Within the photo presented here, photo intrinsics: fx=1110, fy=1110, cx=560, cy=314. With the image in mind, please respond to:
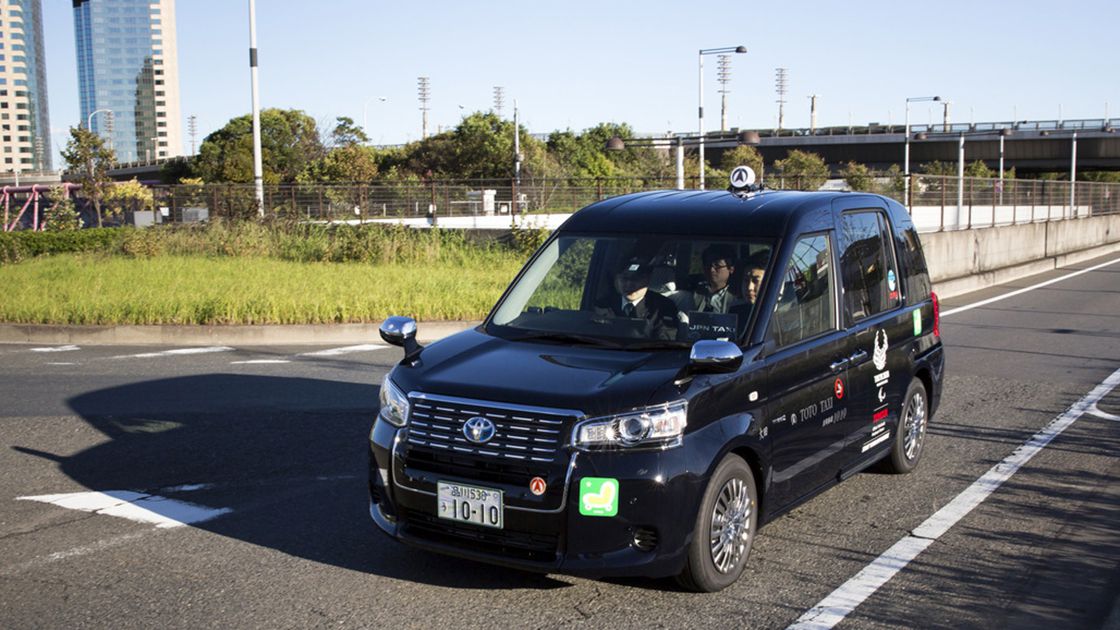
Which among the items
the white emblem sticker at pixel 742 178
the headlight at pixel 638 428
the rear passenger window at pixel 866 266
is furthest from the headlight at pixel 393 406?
the rear passenger window at pixel 866 266

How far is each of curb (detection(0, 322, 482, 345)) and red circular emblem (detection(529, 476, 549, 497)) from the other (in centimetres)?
1006

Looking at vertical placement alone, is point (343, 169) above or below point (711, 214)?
above

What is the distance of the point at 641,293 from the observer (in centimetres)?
597

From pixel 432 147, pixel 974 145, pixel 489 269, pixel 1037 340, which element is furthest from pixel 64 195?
pixel 974 145

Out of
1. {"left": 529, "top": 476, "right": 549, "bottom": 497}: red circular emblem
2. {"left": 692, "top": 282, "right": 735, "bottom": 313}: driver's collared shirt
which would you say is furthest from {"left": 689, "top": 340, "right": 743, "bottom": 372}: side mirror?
{"left": 529, "top": 476, "right": 549, "bottom": 497}: red circular emblem

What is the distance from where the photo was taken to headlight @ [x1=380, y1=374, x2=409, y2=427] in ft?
17.1

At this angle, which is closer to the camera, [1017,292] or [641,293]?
[641,293]

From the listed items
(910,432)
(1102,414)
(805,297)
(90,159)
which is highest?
(90,159)

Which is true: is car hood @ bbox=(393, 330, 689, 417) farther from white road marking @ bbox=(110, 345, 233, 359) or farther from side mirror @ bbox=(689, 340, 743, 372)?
white road marking @ bbox=(110, 345, 233, 359)

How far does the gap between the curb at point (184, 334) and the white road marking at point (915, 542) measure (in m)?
7.98

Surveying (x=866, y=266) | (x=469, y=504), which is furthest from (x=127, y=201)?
(x=469, y=504)

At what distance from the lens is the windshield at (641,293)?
5730 millimetres

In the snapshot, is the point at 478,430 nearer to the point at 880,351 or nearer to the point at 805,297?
the point at 805,297

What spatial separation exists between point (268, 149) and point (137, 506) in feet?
279
